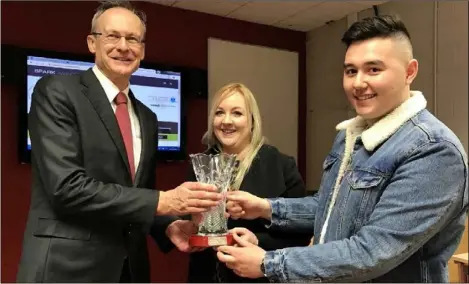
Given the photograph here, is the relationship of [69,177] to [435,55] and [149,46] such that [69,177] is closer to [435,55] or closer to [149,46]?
[149,46]

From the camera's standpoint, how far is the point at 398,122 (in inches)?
49.2

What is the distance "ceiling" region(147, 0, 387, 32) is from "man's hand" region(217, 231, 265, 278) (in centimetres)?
286

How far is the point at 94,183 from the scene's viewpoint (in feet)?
4.67

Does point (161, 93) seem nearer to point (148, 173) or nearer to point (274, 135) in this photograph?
point (274, 135)

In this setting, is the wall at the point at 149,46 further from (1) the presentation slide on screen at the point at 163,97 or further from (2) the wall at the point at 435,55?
(2) the wall at the point at 435,55

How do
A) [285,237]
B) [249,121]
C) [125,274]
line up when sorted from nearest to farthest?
[125,274] < [285,237] < [249,121]

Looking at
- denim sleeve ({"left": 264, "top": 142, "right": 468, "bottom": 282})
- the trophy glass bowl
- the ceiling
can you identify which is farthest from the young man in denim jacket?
the ceiling

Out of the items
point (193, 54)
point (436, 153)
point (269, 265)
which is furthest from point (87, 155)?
point (193, 54)

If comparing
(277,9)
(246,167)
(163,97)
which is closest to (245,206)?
(246,167)

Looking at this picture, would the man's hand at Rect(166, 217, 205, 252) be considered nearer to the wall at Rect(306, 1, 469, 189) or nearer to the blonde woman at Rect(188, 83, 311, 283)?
the blonde woman at Rect(188, 83, 311, 283)

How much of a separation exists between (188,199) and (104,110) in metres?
0.39

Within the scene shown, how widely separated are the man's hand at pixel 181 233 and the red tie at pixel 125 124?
296 millimetres

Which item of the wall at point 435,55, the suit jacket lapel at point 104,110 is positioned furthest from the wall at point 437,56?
the suit jacket lapel at point 104,110

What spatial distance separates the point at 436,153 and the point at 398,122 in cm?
13
